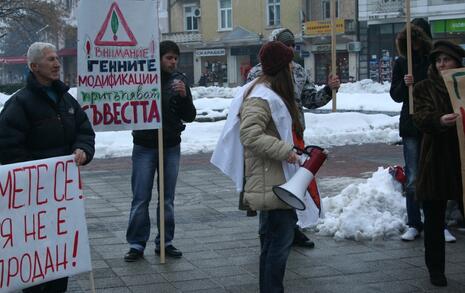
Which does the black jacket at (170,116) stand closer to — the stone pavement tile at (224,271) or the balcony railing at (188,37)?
the stone pavement tile at (224,271)

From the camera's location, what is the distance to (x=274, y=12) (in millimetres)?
54031

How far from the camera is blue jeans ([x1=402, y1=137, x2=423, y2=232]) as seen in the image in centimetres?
715

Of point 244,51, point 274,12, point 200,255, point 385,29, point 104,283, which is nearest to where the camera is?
point 104,283

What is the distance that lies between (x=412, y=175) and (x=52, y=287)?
3.49 m

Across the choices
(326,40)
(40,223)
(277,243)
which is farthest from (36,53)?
(326,40)

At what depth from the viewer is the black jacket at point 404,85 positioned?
7.09 metres

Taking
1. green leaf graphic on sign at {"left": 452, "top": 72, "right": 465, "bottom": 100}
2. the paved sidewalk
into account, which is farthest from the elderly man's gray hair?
green leaf graphic on sign at {"left": 452, "top": 72, "right": 465, "bottom": 100}

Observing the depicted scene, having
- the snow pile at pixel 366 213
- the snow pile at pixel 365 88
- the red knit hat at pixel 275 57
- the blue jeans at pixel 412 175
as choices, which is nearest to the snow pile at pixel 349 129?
the snow pile at pixel 366 213

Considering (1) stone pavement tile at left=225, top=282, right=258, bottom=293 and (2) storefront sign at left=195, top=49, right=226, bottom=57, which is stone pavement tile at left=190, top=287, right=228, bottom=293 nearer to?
(1) stone pavement tile at left=225, top=282, right=258, bottom=293

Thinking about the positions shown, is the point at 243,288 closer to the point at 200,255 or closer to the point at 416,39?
the point at 200,255

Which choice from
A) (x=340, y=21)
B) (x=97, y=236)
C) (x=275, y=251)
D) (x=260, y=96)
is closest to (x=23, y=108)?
(x=260, y=96)

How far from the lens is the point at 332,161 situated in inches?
558

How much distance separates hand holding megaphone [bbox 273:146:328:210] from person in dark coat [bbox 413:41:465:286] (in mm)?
1170

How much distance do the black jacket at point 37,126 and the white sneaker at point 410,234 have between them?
3291 millimetres
